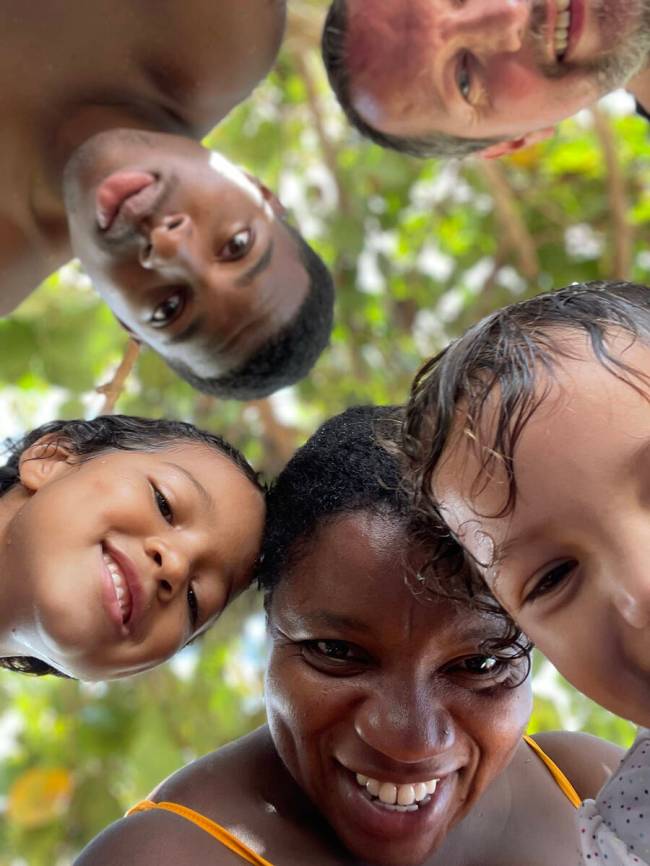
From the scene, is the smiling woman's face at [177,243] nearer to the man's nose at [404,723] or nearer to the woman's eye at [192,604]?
the woman's eye at [192,604]

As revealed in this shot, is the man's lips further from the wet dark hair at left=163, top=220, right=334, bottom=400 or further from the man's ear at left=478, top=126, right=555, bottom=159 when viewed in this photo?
the man's ear at left=478, top=126, right=555, bottom=159

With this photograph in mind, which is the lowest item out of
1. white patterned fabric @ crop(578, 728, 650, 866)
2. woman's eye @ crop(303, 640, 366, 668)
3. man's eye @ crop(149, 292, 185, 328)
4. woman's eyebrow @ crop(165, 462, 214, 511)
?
white patterned fabric @ crop(578, 728, 650, 866)

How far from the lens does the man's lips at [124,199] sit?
2.25 metres

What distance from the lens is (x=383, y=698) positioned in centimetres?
157

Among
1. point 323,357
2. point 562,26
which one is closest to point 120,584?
point 562,26

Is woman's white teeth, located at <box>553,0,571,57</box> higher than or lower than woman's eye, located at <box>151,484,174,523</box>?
higher

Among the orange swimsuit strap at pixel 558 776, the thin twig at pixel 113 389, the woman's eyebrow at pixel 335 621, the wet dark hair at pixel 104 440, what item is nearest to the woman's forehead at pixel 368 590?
the woman's eyebrow at pixel 335 621

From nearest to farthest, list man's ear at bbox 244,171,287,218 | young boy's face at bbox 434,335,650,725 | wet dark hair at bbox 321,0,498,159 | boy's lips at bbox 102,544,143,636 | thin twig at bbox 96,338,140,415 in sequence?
1. young boy's face at bbox 434,335,650,725
2. boy's lips at bbox 102,544,143,636
3. thin twig at bbox 96,338,140,415
4. wet dark hair at bbox 321,0,498,159
5. man's ear at bbox 244,171,287,218

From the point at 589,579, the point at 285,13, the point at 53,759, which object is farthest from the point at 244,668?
the point at 589,579

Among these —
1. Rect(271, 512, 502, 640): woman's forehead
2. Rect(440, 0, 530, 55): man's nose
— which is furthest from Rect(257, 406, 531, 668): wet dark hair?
Rect(440, 0, 530, 55): man's nose

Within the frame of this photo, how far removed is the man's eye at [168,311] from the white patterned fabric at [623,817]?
3.97 ft

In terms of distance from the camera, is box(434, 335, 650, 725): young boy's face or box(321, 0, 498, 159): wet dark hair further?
box(321, 0, 498, 159): wet dark hair

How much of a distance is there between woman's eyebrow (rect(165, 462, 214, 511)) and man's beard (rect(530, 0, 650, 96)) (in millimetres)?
1023

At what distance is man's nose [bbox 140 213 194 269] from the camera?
2.25 meters
